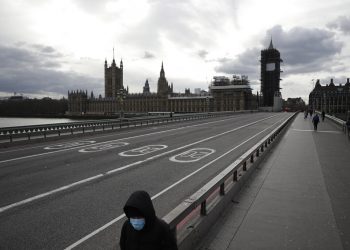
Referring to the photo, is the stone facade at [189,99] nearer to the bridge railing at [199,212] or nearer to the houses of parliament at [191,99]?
the houses of parliament at [191,99]

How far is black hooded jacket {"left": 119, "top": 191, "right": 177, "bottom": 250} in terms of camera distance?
2.93m

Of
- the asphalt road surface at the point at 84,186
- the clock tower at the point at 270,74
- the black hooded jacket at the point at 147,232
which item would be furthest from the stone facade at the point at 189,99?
the black hooded jacket at the point at 147,232

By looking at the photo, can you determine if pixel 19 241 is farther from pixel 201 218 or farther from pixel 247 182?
pixel 247 182

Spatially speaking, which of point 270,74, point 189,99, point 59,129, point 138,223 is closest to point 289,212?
point 138,223

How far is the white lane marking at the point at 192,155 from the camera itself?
46.2ft

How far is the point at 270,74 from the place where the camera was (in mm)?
188625

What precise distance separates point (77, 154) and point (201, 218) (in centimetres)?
1068

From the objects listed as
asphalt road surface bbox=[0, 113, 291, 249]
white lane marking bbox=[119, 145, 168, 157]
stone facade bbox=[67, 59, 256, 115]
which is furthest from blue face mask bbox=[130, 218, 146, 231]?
stone facade bbox=[67, 59, 256, 115]

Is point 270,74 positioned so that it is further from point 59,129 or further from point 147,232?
point 147,232

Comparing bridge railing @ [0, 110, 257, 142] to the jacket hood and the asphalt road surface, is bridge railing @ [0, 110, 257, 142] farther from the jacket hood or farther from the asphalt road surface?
the jacket hood

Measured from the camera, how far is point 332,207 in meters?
7.31

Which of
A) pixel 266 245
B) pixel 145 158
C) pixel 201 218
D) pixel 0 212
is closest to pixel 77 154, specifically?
pixel 145 158

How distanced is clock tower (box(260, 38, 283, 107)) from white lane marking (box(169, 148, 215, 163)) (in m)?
177

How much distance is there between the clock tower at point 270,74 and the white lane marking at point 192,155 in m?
177
